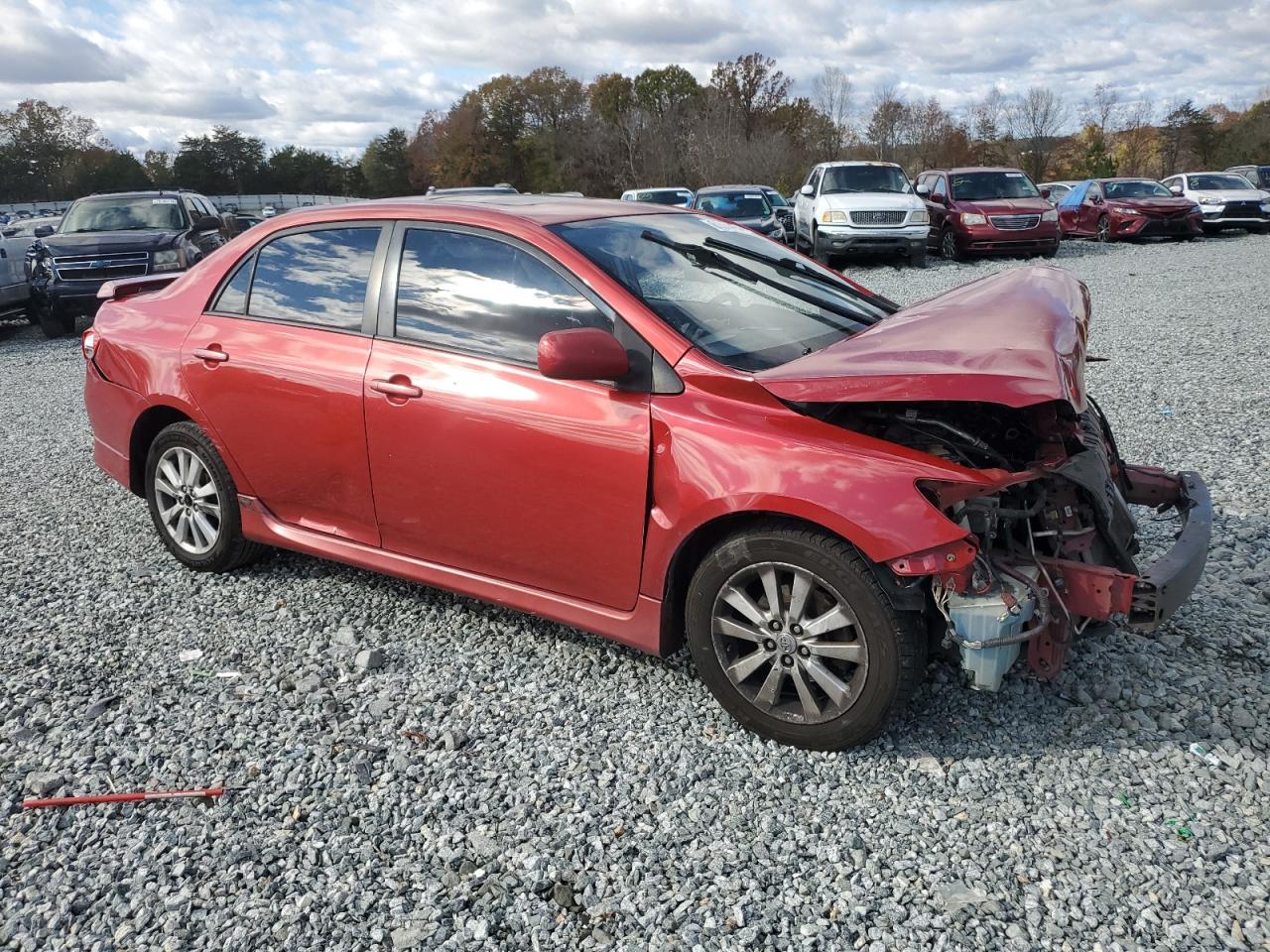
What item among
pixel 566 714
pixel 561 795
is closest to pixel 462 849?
pixel 561 795

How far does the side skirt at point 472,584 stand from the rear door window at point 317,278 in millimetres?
890

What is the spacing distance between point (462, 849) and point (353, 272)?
233cm

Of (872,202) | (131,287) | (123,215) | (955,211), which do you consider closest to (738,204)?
(872,202)

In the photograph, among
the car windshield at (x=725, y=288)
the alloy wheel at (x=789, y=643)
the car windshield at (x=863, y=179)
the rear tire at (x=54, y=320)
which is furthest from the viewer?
the car windshield at (x=863, y=179)

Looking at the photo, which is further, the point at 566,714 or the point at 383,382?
the point at 383,382

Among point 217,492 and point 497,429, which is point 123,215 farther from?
point 497,429

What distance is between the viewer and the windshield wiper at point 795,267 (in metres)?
4.14

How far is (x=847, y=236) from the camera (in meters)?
17.3

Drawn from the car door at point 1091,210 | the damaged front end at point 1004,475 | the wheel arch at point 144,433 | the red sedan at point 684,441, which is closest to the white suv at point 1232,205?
the car door at point 1091,210

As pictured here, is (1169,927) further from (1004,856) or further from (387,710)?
(387,710)

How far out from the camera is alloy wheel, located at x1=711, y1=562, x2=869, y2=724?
3.00 metres

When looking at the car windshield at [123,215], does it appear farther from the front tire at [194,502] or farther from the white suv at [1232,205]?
the white suv at [1232,205]

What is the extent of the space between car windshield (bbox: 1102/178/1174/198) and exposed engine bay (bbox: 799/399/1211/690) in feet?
72.0

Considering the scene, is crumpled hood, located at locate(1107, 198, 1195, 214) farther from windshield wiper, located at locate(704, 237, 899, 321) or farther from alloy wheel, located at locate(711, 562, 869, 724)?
alloy wheel, located at locate(711, 562, 869, 724)
